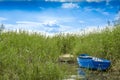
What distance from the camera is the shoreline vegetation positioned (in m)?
10.6

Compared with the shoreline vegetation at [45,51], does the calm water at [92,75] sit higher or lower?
lower

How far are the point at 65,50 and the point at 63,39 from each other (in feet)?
2.78

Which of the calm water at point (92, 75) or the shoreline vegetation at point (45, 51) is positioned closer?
the shoreline vegetation at point (45, 51)

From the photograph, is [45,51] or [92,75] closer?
[92,75]

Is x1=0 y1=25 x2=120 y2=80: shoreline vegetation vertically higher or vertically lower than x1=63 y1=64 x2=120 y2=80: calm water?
higher

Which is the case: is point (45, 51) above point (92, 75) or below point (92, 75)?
above

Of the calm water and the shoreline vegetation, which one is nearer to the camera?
the shoreline vegetation

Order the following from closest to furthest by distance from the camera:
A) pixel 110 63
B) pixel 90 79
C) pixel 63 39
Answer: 1. pixel 90 79
2. pixel 110 63
3. pixel 63 39

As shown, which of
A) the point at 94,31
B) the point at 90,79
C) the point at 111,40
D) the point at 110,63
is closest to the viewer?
the point at 90,79

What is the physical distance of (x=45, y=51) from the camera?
50.2 feet

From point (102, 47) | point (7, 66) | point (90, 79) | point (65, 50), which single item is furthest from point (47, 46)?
point (7, 66)

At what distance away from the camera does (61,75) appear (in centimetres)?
1071

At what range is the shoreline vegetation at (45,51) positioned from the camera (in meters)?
10.6

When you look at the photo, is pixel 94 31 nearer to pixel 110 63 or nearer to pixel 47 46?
pixel 47 46
